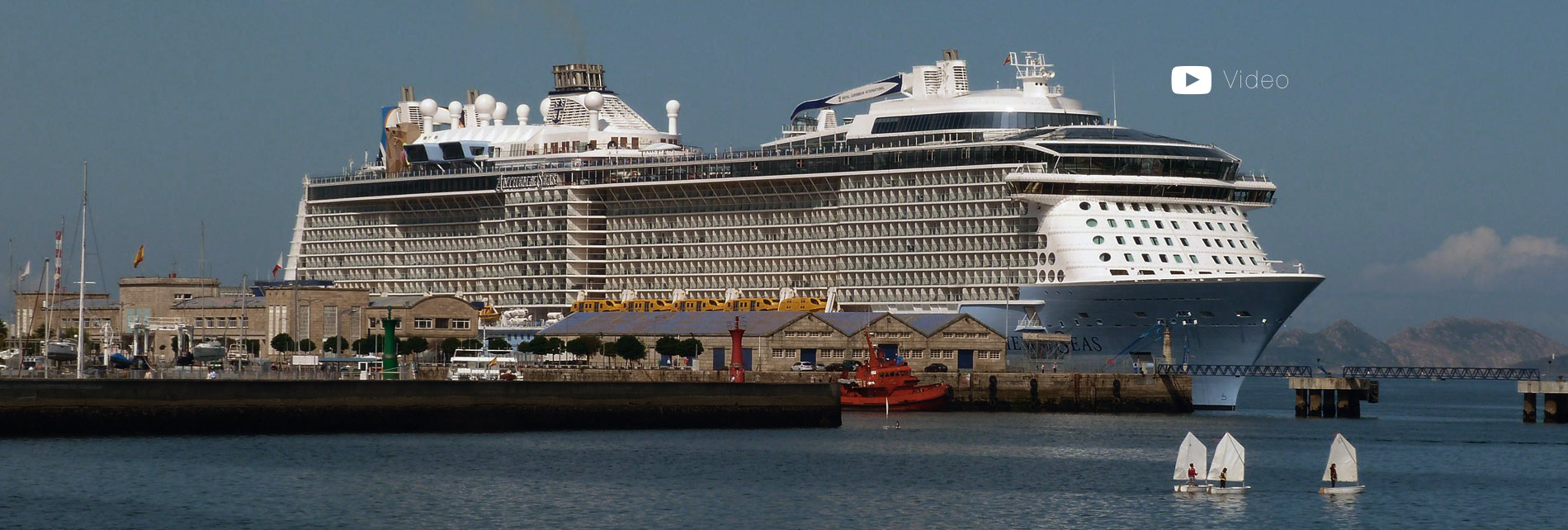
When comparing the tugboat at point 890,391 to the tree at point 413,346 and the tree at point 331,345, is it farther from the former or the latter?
the tree at point 331,345

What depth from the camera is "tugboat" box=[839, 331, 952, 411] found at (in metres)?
104

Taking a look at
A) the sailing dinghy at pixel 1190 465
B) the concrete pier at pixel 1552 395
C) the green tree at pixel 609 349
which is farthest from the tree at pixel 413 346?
the sailing dinghy at pixel 1190 465

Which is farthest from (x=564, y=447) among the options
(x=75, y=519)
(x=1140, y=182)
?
(x=1140, y=182)

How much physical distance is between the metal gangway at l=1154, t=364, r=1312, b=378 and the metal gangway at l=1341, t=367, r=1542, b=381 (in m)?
2.43

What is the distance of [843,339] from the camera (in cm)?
11244

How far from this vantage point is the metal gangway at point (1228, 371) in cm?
10294

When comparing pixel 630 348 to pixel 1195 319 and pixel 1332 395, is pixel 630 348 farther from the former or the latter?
pixel 1332 395

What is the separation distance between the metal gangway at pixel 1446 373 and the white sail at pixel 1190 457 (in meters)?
38.7

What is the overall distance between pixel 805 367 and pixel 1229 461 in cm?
4887

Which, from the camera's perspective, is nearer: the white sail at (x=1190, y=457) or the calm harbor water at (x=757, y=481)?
the calm harbor water at (x=757, y=481)

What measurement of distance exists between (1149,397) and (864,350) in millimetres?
15267

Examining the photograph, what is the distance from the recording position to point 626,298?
133250mm

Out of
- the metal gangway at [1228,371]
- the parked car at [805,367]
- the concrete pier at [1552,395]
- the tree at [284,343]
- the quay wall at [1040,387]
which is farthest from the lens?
the tree at [284,343]

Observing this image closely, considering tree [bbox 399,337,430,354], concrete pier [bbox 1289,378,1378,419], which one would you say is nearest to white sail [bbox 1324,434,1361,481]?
concrete pier [bbox 1289,378,1378,419]
